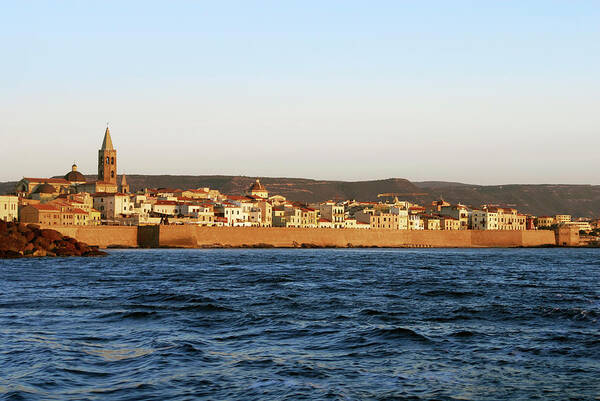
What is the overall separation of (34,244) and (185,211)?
3993cm

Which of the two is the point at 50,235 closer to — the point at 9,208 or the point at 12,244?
the point at 12,244

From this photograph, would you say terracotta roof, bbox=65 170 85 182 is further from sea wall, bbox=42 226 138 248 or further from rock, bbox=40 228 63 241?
rock, bbox=40 228 63 241

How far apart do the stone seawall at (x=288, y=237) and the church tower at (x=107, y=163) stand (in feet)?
104

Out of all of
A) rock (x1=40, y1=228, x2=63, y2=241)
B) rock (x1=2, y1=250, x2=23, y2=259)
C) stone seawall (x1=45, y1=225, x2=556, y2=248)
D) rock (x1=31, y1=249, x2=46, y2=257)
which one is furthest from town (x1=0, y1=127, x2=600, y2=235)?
rock (x1=2, y1=250, x2=23, y2=259)

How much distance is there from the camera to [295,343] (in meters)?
13.8

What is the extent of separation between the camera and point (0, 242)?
44875 millimetres

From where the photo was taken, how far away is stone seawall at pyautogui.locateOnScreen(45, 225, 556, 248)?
Result: 7012 cm

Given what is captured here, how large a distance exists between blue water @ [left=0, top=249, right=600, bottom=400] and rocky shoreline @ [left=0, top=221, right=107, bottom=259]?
71.5 feet

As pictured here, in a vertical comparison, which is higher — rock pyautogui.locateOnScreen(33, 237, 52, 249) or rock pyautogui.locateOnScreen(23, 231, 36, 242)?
rock pyautogui.locateOnScreen(23, 231, 36, 242)

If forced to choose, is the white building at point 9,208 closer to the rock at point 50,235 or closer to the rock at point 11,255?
the rock at point 50,235

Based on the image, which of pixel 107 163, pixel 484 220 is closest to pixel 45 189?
pixel 107 163

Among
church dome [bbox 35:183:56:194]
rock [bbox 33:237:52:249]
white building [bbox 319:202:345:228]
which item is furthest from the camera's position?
white building [bbox 319:202:345:228]

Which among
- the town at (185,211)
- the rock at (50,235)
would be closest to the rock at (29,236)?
the rock at (50,235)

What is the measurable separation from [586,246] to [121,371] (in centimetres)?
10219
